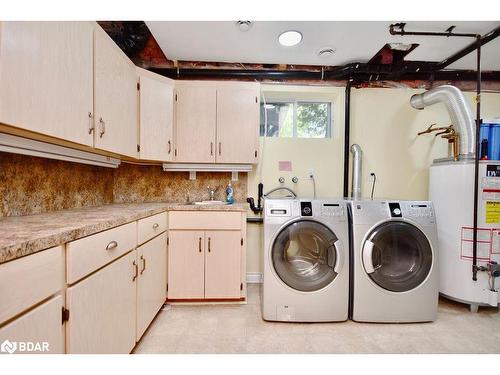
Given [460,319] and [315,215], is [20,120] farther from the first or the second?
[460,319]

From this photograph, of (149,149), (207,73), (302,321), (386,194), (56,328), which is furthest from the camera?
(386,194)

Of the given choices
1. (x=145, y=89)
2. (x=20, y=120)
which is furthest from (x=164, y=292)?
(x=145, y=89)

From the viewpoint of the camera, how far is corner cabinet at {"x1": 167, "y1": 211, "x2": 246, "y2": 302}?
203 centimetres

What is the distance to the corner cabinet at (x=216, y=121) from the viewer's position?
230cm

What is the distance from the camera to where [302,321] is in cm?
180

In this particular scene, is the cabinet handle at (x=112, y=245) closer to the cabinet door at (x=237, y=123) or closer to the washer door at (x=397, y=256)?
the cabinet door at (x=237, y=123)

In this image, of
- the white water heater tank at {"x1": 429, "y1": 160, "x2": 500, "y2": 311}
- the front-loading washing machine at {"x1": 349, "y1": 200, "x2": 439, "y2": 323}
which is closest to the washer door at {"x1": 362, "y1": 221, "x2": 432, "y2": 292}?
the front-loading washing machine at {"x1": 349, "y1": 200, "x2": 439, "y2": 323}

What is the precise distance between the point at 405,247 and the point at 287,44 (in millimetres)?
2098

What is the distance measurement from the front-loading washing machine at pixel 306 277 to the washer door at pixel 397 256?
22cm

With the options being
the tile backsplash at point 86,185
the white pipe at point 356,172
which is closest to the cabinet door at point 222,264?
the tile backsplash at point 86,185

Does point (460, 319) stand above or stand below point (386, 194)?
below

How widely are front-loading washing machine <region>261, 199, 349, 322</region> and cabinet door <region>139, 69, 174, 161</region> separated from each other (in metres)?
1.22

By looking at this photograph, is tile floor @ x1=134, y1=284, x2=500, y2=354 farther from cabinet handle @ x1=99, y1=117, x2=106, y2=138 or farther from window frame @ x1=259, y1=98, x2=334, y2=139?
window frame @ x1=259, y1=98, x2=334, y2=139

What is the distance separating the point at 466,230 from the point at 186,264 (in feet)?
8.23
